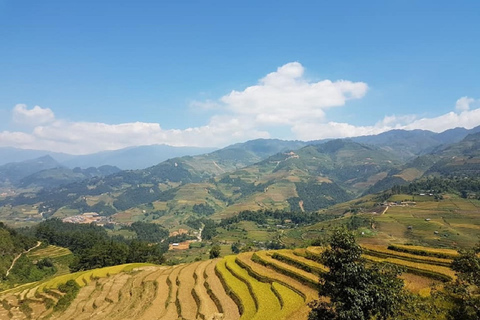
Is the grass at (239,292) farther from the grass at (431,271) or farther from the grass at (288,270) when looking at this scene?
the grass at (431,271)

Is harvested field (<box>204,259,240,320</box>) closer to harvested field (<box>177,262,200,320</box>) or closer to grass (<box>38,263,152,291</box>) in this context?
harvested field (<box>177,262,200,320</box>)

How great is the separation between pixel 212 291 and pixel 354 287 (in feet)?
99.0

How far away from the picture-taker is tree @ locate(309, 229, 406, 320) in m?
17.4

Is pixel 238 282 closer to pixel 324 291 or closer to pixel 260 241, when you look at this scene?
pixel 324 291

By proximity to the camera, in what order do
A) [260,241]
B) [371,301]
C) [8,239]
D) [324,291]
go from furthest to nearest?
[260,241], [8,239], [324,291], [371,301]

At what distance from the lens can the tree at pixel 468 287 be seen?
64.4ft

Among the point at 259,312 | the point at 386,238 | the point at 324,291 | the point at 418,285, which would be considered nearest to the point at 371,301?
the point at 324,291

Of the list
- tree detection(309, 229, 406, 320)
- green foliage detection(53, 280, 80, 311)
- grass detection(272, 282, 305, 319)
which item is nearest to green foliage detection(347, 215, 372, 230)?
grass detection(272, 282, 305, 319)

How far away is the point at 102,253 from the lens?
92125 mm

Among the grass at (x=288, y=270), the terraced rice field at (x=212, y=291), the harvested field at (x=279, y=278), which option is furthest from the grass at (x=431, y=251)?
the harvested field at (x=279, y=278)

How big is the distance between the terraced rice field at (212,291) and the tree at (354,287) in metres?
13.7

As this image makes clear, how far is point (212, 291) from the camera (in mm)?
43656

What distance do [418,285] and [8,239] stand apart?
141 m

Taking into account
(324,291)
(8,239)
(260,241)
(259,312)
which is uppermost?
(324,291)
